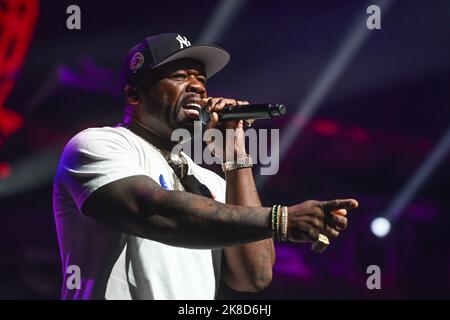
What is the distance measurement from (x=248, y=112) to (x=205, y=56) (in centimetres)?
46

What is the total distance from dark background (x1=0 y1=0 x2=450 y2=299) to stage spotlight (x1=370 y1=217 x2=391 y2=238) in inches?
1.9

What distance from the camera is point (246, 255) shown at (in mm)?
2416

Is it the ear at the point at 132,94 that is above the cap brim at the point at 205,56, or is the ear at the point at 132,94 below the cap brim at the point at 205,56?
below

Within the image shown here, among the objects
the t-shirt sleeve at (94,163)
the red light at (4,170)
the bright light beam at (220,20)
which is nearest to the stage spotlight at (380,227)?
the bright light beam at (220,20)

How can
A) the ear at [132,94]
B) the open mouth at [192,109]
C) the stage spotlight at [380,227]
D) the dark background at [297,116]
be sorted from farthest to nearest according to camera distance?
1. the stage spotlight at [380,227]
2. the dark background at [297,116]
3. the ear at [132,94]
4. the open mouth at [192,109]

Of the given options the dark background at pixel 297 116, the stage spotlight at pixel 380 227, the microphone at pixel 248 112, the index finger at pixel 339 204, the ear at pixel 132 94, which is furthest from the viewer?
the stage spotlight at pixel 380 227

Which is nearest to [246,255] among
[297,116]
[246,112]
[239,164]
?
[239,164]

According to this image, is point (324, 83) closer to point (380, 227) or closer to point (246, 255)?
point (380, 227)

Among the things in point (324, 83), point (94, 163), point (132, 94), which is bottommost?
point (94, 163)

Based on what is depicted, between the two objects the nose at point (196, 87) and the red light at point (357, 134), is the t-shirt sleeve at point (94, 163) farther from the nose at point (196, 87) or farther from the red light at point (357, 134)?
the red light at point (357, 134)

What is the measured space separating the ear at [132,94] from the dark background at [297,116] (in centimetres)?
192

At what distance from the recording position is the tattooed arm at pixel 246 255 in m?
2.31

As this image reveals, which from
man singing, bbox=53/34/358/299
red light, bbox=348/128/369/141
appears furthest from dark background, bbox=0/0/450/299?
man singing, bbox=53/34/358/299

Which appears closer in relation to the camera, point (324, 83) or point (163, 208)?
point (163, 208)
